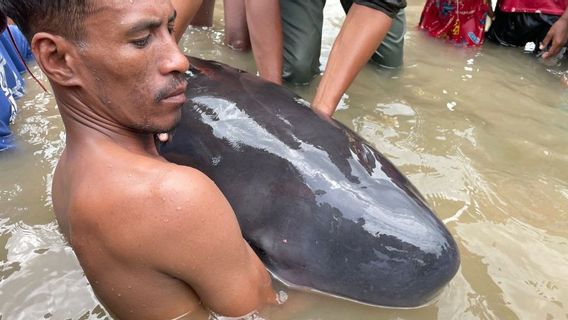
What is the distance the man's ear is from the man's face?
0.08 feet

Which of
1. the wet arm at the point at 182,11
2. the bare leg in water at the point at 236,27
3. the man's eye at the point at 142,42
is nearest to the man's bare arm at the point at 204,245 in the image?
the man's eye at the point at 142,42

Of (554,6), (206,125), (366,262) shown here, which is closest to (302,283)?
(366,262)

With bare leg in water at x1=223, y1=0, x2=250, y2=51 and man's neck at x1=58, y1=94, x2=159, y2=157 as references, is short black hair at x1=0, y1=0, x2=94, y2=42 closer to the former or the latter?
man's neck at x1=58, y1=94, x2=159, y2=157

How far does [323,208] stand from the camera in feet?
5.47

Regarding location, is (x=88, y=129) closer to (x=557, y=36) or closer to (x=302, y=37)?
(x=302, y=37)

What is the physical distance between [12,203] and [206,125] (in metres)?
0.96

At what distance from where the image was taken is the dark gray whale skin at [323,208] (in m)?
1.64

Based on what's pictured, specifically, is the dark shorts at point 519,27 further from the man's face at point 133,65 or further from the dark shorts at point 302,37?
the man's face at point 133,65

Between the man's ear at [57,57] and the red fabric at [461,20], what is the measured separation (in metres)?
3.23

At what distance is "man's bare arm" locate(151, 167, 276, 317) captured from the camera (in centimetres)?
134

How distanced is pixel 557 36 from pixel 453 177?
73.6 inches

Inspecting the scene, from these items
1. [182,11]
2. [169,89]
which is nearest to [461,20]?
[182,11]

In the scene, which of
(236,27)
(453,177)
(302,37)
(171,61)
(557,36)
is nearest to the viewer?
(171,61)

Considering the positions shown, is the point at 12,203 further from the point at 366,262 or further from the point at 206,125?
the point at 366,262
